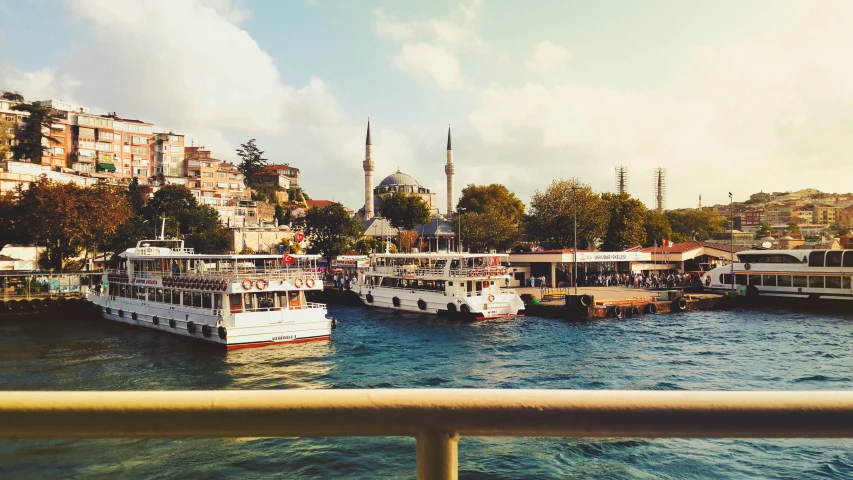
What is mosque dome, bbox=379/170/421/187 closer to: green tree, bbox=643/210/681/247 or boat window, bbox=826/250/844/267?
green tree, bbox=643/210/681/247

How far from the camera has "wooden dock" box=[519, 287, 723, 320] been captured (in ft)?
106


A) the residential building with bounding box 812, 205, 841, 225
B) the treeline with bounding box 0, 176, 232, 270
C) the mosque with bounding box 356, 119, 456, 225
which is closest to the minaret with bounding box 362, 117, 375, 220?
the mosque with bounding box 356, 119, 456, 225

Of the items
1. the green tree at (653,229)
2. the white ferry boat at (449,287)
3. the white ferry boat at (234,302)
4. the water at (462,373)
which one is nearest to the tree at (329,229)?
the white ferry boat at (449,287)

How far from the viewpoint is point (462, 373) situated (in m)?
19.8

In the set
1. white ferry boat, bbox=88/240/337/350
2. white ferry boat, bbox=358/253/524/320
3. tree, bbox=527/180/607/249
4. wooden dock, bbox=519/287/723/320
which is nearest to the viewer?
white ferry boat, bbox=88/240/337/350

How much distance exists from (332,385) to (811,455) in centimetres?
1215

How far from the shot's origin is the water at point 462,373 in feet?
36.2

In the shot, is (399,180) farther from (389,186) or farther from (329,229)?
(329,229)

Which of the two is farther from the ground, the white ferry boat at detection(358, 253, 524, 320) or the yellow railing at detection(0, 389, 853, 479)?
the yellow railing at detection(0, 389, 853, 479)

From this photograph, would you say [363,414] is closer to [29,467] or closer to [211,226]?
[29,467]

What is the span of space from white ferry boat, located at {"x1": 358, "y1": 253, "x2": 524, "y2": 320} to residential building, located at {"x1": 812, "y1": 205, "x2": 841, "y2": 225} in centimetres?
16220

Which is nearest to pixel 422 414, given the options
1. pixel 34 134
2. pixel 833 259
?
pixel 833 259

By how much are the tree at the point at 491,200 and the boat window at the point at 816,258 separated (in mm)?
39375

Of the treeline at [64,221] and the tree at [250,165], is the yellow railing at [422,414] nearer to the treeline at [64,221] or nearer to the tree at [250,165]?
the treeline at [64,221]
